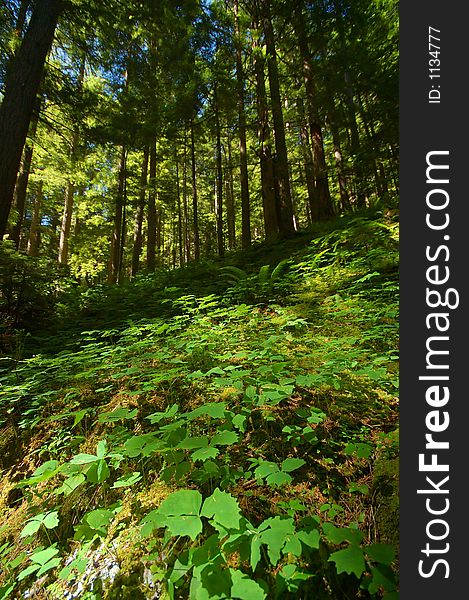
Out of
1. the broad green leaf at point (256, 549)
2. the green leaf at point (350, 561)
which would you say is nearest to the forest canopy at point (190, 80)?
the broad green leaf at point (256, 549)

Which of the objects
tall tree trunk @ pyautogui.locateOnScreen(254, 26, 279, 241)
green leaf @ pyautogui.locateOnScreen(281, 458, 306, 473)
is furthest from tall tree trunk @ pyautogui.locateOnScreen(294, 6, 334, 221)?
green leaf @ pyautogui.locateOnScreen(281, 458, 306, 473)

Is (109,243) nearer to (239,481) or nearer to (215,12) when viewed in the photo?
(215,12)

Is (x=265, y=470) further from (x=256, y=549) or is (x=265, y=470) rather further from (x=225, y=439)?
(x=256, y=549)

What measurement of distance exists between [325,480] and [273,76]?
894 centimetres

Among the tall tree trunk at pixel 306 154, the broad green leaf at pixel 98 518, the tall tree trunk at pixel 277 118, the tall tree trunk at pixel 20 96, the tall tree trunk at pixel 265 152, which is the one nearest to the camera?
the broad green leaf at pixel 98 518

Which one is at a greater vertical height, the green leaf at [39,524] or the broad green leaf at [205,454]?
the broad green leaf at [205,454]

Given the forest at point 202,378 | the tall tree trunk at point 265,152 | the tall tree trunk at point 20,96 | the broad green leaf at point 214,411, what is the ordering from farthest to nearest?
the tall tree trunk at point 265,152, the tall tree trunk at point 20,96, the broad green leaf at point 214,411, the forest at point 202,378

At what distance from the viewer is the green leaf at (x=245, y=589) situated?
0.88 m

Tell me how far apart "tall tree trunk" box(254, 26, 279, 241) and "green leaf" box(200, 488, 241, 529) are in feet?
25.4

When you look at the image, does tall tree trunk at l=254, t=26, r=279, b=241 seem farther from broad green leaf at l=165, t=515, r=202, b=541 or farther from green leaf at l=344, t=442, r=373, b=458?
broad green leaf at l=165, t=515, r=202, b=541

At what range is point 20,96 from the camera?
17.1ft

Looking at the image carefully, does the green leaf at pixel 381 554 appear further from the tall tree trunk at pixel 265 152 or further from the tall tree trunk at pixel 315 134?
the tall tree trunk at pixel 315 134

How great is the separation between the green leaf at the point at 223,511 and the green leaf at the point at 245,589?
0.14 meters

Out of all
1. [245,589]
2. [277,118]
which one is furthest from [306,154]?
[245,589]
